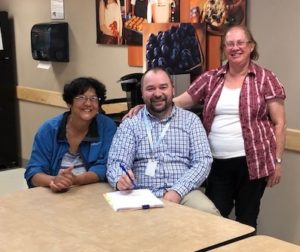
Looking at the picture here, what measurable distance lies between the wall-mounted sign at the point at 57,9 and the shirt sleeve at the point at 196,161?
8.51 feet

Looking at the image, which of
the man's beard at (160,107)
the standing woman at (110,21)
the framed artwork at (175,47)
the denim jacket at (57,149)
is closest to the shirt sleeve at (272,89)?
the man's beard at (160,107)

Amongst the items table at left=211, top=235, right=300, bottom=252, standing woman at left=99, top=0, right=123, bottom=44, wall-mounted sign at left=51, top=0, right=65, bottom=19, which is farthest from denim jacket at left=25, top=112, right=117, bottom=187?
wall-mounted sign at left=51, top=0, right=65, bottom=19

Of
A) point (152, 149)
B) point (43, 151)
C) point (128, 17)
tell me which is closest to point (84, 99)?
point (43, 151)

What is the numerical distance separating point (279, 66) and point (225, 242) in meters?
1.79

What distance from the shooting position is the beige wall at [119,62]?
3.26 metres

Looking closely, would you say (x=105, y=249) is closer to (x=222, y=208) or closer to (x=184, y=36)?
(x=222, y=208)

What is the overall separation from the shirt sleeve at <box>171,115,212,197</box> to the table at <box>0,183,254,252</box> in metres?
0.33

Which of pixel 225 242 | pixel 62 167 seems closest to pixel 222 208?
pixel 62 167

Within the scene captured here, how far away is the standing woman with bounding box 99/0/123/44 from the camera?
4.25 meters

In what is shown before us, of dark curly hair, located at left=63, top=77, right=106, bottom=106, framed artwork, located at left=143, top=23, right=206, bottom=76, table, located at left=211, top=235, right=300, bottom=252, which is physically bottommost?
table, located at left=211, top=235, right=300, bottom=252

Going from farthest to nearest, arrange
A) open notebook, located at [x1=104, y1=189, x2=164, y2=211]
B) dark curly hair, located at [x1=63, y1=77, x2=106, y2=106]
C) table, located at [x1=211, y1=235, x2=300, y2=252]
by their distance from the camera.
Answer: dark curly hair, located at [x1=63, y1=77, x2=106, y2=106], open notebook, located at [x1=104, y1=189, x2=164, y2=211], table, located at [x1=211, y1=235, x2=300, y2=252]

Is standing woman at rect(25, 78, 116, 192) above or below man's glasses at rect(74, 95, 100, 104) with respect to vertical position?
below

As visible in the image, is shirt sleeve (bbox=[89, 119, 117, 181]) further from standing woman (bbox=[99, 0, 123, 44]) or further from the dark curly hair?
standing woman (bbox=[99, 0, 123, 44])

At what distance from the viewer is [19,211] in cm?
217
